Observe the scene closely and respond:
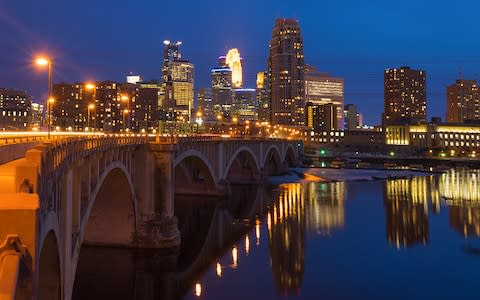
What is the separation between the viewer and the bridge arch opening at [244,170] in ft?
344

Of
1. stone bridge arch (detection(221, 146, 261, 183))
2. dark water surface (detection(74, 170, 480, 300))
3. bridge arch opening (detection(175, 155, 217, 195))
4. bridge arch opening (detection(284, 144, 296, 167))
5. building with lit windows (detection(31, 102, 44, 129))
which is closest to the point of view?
dark water surface (detection(74, 170, 480, 300))

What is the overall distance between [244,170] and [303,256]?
65.6 metres

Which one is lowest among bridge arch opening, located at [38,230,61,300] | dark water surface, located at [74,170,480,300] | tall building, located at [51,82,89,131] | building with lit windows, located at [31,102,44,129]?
dark water surface, located at [74,170,480,300]

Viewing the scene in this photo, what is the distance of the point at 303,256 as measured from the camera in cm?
4278

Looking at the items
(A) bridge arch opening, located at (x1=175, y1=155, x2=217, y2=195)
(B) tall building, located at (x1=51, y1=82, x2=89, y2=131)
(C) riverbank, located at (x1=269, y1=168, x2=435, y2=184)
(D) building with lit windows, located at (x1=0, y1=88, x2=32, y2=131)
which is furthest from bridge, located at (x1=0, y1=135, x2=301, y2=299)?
(B) tall building, located at (x1=51, y1=82, x2=89, y2=131)

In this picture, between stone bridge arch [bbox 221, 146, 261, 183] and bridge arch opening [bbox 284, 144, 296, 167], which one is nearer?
stone bridge arch [bbox 221, 146, 261, 183]

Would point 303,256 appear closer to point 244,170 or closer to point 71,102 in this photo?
point 244,170

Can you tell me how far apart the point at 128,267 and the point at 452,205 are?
53.3 metres

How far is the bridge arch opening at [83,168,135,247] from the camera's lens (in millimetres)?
40781

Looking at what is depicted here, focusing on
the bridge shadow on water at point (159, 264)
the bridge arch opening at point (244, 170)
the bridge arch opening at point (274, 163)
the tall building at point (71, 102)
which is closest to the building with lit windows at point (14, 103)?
the bridge shadow on water at point (159, 264)


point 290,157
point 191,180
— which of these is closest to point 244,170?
point 191,180

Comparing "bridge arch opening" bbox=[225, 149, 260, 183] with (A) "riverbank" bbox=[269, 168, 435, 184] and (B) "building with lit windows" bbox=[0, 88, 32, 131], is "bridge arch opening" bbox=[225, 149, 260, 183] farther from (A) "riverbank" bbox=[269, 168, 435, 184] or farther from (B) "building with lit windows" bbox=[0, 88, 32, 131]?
(B) "building with lit windows" bbox=[0, 88, 32, 131]

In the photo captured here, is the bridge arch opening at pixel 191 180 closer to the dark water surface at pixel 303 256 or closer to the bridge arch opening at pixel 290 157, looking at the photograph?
the dark water surface at pixel 303 256

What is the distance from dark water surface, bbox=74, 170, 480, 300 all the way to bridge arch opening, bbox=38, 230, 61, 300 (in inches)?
627
